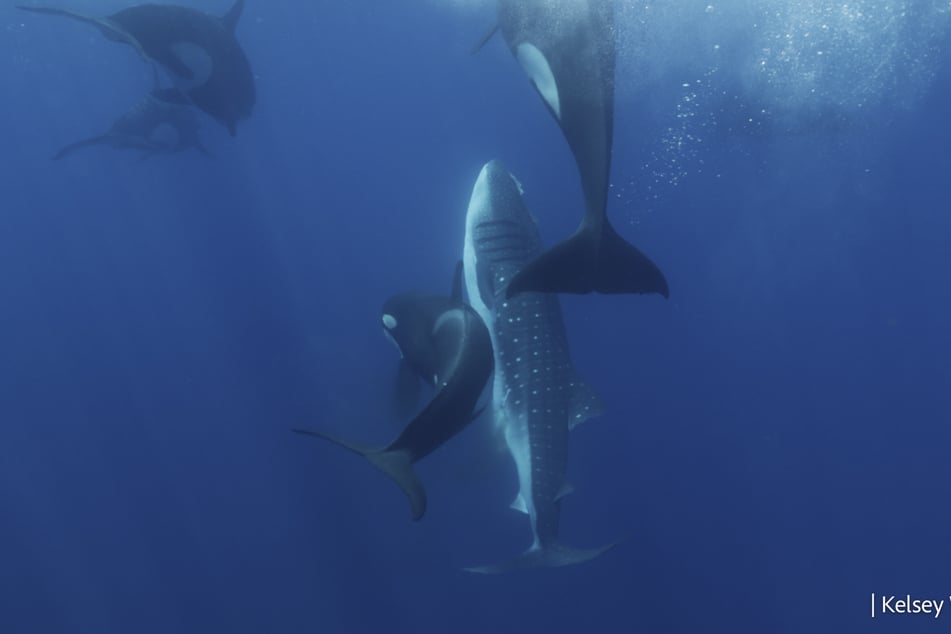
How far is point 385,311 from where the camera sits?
17.6ft

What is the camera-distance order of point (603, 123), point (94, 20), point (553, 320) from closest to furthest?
point (603, 123) → point (94, 20) → point (553, 320)

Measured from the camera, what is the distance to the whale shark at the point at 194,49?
580cm

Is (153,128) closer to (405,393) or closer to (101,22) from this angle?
(101,22)

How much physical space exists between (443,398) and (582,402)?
8.98 ft

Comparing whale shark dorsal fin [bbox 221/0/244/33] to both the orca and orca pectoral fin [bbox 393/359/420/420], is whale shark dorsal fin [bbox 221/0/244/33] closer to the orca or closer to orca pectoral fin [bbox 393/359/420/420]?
orca pectoral fin [bbox 393/359/420/420]

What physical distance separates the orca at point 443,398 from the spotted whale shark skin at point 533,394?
1.64 meters

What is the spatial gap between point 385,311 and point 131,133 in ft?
22.3

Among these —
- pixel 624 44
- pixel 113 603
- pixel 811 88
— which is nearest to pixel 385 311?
pixel 113 603

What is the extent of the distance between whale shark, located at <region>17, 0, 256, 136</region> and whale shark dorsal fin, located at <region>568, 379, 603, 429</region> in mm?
4317

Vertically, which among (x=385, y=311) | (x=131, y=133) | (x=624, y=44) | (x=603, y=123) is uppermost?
(x=624, y=44)

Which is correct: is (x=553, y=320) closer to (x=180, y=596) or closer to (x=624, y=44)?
(x=180, y=596)

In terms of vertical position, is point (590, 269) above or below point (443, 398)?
above

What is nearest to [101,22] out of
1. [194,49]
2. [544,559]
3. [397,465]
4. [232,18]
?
[194,49]

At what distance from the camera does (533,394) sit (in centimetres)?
597
